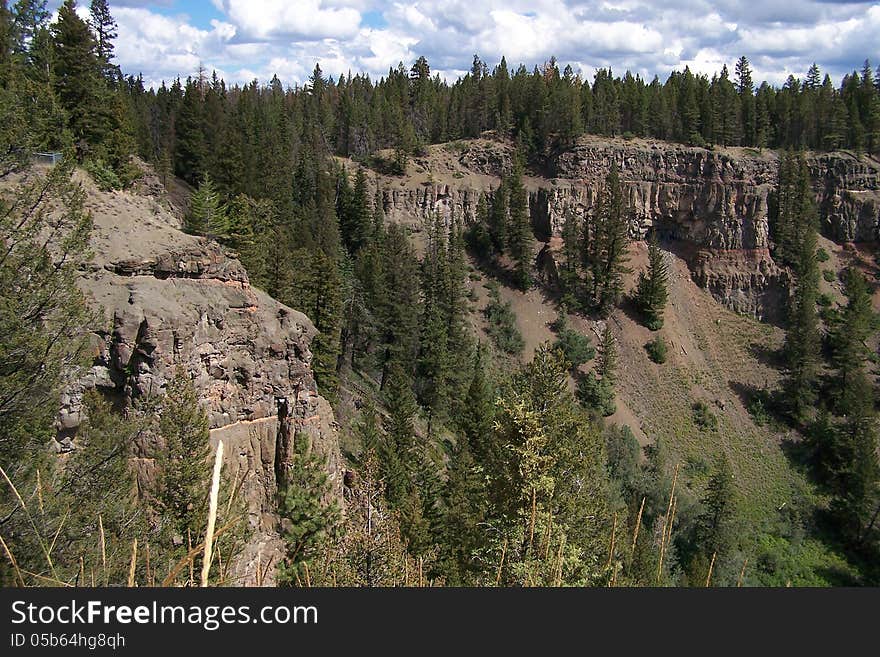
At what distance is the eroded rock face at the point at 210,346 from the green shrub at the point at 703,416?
45.5m

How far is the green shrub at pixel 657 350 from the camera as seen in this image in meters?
67.3

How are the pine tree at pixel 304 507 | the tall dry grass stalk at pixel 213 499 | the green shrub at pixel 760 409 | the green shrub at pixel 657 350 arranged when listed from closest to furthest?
1. the tall dry grass stalk at pixel 213 499
2. the pine tree at pixel 304 507
3. the green shrub at pixel 760 409
4. the green shrub at pixel 657 350

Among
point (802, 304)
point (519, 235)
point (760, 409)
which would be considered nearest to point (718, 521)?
point (760, 409)

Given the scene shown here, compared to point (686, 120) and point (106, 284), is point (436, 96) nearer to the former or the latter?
point (686, 120)

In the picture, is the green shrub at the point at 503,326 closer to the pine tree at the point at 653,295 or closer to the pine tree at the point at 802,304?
the pine tree at the point at 653,295

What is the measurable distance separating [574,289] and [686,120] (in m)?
30.7

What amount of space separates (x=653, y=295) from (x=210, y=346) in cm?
5675

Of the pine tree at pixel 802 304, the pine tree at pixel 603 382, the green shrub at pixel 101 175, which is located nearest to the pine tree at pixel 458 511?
the green shrub at pixel 101 175

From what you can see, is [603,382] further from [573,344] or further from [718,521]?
[718,521]

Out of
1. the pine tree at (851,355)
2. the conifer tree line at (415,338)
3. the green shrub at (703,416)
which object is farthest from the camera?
the green shrub at (703,416)

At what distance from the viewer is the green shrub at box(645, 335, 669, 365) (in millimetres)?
67312

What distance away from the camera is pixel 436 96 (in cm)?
10669

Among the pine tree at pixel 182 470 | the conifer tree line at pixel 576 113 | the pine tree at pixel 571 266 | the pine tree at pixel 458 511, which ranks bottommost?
the pine tree at pixel 458 511

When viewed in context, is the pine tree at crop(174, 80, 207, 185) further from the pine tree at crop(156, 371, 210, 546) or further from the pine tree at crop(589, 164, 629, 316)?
the pine tree at crop(589, 164, 629, 316)
